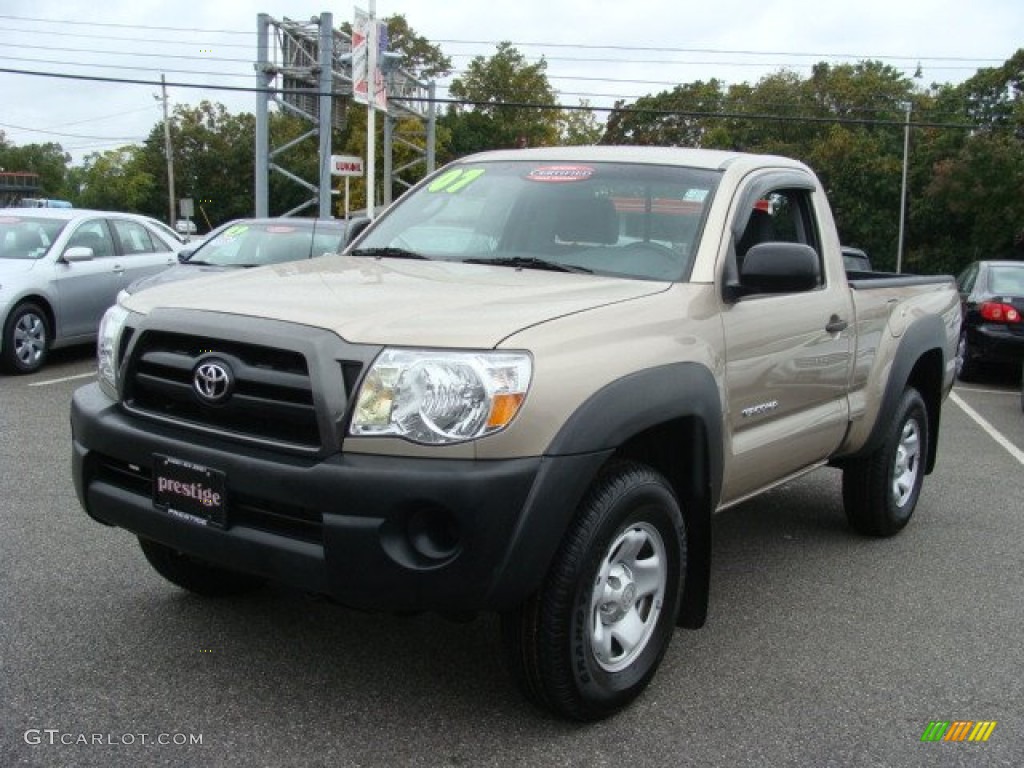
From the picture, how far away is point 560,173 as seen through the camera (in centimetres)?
434

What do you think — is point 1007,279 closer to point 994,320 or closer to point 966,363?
point 994,320

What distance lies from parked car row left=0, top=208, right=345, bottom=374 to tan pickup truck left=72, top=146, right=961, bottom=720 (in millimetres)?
5600

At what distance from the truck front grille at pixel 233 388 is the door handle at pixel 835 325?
2.48 metres

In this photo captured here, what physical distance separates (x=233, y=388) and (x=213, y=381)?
0.07m

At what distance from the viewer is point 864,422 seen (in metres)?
4.89

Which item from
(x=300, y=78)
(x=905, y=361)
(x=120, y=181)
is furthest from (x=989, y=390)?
(x=120, y=181)

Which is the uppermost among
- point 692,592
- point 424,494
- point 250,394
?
point 250,394

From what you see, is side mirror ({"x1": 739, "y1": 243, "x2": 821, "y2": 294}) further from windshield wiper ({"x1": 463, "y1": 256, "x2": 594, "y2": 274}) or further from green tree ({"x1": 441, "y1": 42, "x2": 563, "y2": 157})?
green tree ({"x1": 441, "y1": 42, "x2": 563, "y2": 157})

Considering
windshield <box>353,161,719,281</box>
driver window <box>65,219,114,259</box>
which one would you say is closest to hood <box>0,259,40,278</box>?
driver window <box>65,219,114,259</box>

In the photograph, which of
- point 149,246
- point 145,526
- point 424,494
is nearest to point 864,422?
point 424,494

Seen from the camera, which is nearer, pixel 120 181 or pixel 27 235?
pixel 27 235

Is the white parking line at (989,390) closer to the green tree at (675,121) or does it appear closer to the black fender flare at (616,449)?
the black fender flare at (616,449)

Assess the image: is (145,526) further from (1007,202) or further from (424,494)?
(1007,202)

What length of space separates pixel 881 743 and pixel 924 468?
2918mm
